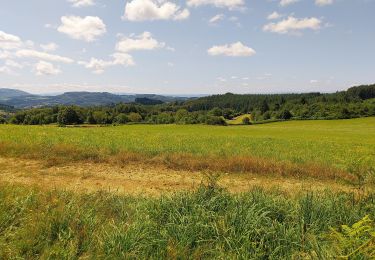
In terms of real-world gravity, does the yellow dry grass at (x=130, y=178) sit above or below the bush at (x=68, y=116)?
above

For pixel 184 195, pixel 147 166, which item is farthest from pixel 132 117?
pixel 184 195

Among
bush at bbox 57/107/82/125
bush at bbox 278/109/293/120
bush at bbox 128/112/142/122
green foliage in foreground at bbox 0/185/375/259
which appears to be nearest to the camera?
green foliage in foreground at bbox 0/185/375/259

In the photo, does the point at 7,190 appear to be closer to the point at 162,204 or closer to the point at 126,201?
the point at 126,201

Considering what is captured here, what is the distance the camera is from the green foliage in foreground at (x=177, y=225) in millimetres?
4859

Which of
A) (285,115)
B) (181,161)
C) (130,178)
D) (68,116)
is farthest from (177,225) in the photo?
(285,115)

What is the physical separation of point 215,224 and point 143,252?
1.34 metres

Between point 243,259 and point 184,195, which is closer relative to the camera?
point 243,259

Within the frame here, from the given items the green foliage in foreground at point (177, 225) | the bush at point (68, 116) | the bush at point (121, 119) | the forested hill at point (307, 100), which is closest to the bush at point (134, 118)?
the bush at point (121, 119)

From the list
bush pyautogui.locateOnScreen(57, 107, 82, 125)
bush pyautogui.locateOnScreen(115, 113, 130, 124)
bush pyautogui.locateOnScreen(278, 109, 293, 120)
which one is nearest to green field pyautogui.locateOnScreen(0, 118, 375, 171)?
bush pyautogui.locateOnScreen(57, 107, 82, 125)

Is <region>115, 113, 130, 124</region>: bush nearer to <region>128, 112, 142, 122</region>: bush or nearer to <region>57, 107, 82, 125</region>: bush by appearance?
<region>128, 112, 142, 122</region>: bush

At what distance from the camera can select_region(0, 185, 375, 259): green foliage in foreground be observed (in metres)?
4.86

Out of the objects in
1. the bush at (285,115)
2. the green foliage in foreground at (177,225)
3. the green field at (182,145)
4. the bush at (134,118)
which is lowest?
the bush at (134,118)

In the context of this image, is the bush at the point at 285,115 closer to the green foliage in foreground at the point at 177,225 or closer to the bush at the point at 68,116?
the bush at the point at 68,116

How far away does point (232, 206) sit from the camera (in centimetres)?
622
